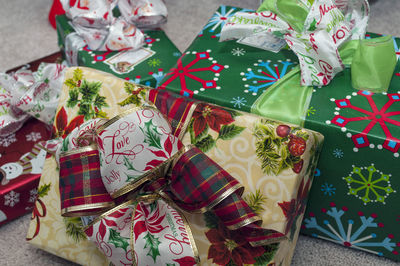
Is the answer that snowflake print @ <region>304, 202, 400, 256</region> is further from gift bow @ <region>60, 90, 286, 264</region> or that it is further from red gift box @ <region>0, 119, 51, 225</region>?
red gift box @ <region>0, 119, 51, 225</region>

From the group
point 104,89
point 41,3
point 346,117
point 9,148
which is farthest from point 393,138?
point 41,3

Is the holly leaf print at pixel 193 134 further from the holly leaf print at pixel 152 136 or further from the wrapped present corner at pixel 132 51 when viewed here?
the wrapped present corner at pixel 132 51

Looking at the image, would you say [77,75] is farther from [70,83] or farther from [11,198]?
[11,198]

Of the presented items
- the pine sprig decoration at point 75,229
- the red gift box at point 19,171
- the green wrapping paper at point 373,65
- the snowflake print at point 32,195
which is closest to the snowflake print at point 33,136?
the red gift box at point 19,171

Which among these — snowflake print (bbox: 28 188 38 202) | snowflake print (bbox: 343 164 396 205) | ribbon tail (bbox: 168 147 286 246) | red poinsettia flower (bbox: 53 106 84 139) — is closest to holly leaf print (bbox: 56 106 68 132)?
red poinsettia flower (bbox: 53 106 84 139)

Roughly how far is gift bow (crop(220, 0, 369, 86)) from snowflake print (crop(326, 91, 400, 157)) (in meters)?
0.06

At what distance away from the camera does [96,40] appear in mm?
942

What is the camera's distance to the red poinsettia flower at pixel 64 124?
749mm

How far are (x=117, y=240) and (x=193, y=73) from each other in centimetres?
31

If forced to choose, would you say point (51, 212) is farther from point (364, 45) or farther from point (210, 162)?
point (364, 45)

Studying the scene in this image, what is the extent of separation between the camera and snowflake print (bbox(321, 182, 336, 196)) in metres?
0.74

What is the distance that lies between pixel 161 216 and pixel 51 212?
0.20 metres

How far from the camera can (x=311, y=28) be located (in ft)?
2.42

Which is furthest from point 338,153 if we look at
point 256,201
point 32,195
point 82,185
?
point 32,195
